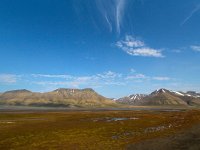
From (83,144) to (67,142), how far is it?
3.10 m

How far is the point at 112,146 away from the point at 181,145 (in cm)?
884

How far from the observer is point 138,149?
32375 millimetres

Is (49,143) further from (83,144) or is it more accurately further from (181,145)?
(181,145)

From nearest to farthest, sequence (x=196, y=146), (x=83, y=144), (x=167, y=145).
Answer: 1. (x=196, y=146)
2. (x=167, y=145)
3. (x=83, y=144)

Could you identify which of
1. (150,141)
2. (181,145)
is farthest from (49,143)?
(181,145)

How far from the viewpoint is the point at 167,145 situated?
33969 millimetres

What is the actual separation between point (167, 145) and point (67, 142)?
1422 cm

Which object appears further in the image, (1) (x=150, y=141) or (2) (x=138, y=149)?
(1) (x=150, y=141)

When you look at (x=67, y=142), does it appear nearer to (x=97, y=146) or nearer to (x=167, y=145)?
(x=97, y=146)

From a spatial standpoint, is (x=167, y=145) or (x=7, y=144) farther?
(x=7, y=144)

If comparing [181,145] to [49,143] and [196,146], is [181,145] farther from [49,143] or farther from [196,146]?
[49,143]

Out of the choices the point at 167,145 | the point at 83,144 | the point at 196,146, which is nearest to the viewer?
the point at 196,146

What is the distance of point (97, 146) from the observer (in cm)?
3462

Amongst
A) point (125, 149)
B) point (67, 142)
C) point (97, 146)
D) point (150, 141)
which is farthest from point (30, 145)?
point (150, 141)
